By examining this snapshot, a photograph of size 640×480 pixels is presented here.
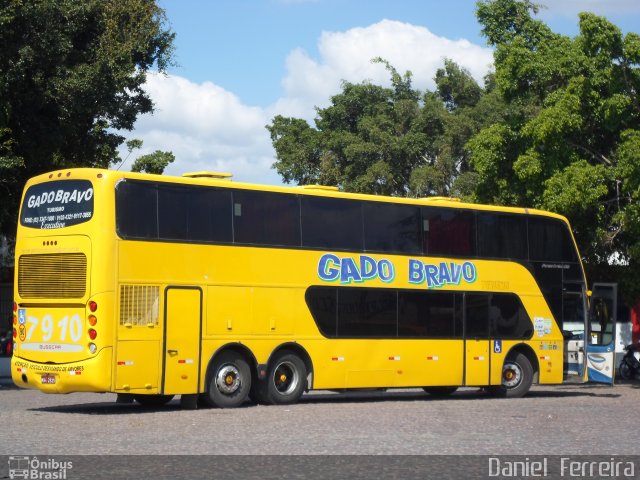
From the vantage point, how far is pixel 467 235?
23812mm

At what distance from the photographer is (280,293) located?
2080 centimetres

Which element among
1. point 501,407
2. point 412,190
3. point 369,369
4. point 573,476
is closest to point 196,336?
point 369,369

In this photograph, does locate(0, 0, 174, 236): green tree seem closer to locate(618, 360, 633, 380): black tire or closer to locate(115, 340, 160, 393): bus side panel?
locate(115, 340, 160, 393): bus side panel

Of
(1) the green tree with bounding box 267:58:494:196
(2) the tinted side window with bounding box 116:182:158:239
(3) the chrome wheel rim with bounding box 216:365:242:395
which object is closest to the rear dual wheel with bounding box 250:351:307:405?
(3) the chrome wheel rim with bounding box 216:365:242:395

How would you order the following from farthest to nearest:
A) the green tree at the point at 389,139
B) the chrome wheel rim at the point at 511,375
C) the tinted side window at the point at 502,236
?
the green tree at the point at 389,139 < the chrome wheel rim at the point at 511,375 < the tinted side window at the point at 502,236

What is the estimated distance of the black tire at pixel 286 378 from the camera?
2064 cm

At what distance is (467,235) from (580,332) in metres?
4.09

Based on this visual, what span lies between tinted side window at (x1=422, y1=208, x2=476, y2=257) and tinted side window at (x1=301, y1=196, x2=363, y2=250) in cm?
184

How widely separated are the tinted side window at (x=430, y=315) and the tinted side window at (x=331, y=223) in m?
Answer: 1.72

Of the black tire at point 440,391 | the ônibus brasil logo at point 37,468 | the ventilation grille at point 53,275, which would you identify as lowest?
the black tire at point 440,391

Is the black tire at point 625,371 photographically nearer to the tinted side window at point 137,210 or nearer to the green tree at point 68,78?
the green tree at point 68,78

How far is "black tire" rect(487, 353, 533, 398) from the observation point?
24.6 metres

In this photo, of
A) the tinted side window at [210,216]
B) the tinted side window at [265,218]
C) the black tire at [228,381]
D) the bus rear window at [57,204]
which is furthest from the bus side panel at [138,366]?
the tinted side window at [265,218]

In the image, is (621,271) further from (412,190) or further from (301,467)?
(412,190)
